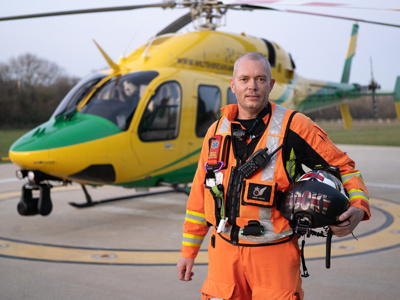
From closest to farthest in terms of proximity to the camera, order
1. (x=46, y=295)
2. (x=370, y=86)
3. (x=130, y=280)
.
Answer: (x=46, y=295) → (x=130, y=280) → (x=370, y=86)

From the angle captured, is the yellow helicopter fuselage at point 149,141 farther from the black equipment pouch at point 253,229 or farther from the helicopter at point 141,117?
the black equipment pouch at point 253,229

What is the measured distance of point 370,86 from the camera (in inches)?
460

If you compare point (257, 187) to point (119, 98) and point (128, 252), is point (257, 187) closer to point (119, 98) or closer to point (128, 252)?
point (128, 252)

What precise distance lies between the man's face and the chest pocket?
15.0 inches

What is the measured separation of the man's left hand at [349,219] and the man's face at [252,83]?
2.18 feet

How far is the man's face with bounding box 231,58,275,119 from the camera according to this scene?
2352mm

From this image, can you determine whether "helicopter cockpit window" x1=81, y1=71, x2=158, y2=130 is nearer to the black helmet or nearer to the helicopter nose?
the helicopter nose

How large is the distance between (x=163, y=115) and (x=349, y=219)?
4.79 meters

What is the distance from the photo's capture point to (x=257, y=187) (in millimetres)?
2328

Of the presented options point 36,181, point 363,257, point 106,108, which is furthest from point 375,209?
point 36,181

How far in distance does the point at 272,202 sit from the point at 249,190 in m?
0.12

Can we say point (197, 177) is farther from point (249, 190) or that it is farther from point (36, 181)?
point (36, 181)

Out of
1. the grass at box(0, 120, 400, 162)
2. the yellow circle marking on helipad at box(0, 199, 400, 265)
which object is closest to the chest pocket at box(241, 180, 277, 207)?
the yellow circle marking on helipad at box(0, 199, 400, 265)

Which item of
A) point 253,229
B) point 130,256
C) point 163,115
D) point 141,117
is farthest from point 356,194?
point 163,115
